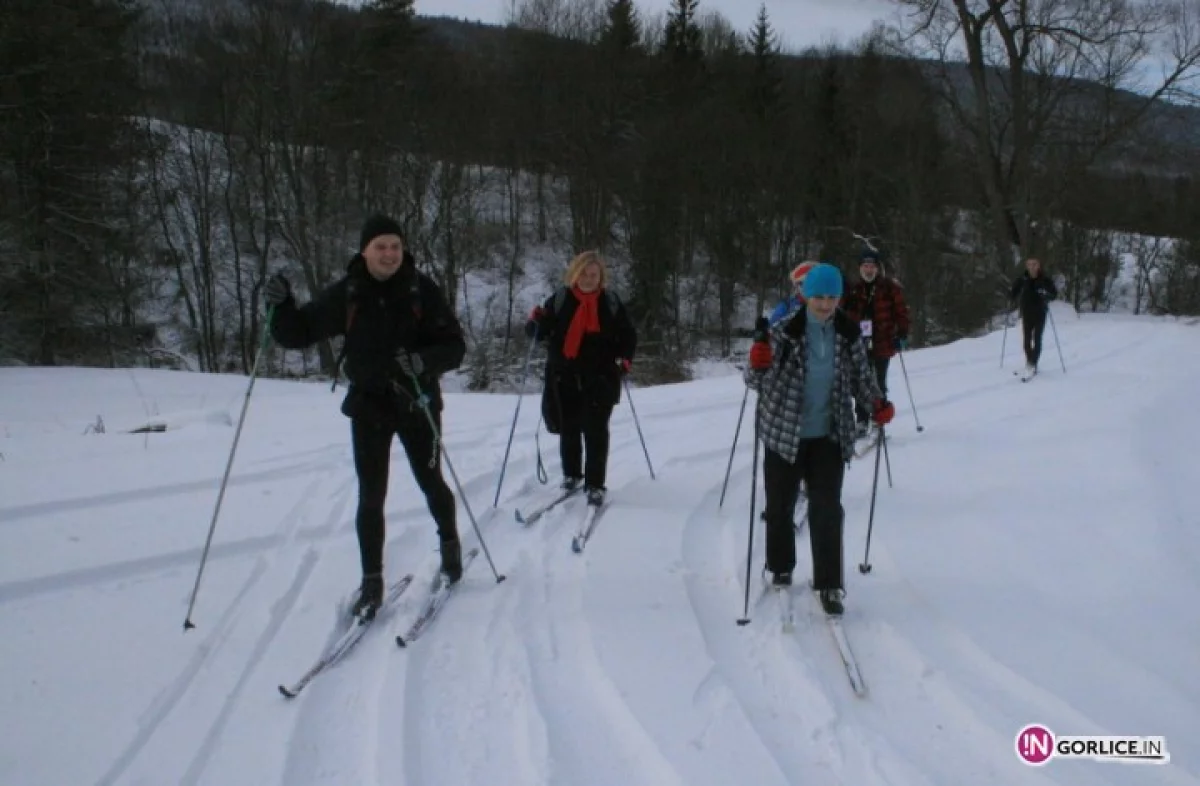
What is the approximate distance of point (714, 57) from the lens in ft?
141

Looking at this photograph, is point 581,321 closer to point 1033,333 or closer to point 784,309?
point 784,309

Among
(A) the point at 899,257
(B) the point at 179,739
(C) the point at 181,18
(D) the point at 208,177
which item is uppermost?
(C) the point at 181,18

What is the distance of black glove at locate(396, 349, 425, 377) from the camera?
159 inches

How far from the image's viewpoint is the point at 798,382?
4129 mm

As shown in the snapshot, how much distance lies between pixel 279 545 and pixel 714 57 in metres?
43.0

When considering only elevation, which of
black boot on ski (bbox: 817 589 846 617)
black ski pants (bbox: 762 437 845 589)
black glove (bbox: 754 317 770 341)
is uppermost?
black glove (bbox: 754 317 770 341)

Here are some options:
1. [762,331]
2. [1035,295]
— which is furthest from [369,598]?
[1035,295]

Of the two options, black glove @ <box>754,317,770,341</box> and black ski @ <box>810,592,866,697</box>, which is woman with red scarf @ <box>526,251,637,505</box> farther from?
black ski @ <box>810,592,866,697</box>

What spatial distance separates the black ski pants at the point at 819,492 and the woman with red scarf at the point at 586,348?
186 centimetres

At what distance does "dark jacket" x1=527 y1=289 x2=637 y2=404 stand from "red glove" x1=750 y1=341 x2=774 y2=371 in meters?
1.88

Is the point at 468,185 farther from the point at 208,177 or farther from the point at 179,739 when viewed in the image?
the point at 179,739

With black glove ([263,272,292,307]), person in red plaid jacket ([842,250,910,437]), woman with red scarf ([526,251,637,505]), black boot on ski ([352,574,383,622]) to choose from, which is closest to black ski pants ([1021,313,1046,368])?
person in red plaid jacket ([842,250,910,437])

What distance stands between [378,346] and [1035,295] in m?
10.9

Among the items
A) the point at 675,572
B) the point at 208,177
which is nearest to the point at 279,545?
the point at 675,572
